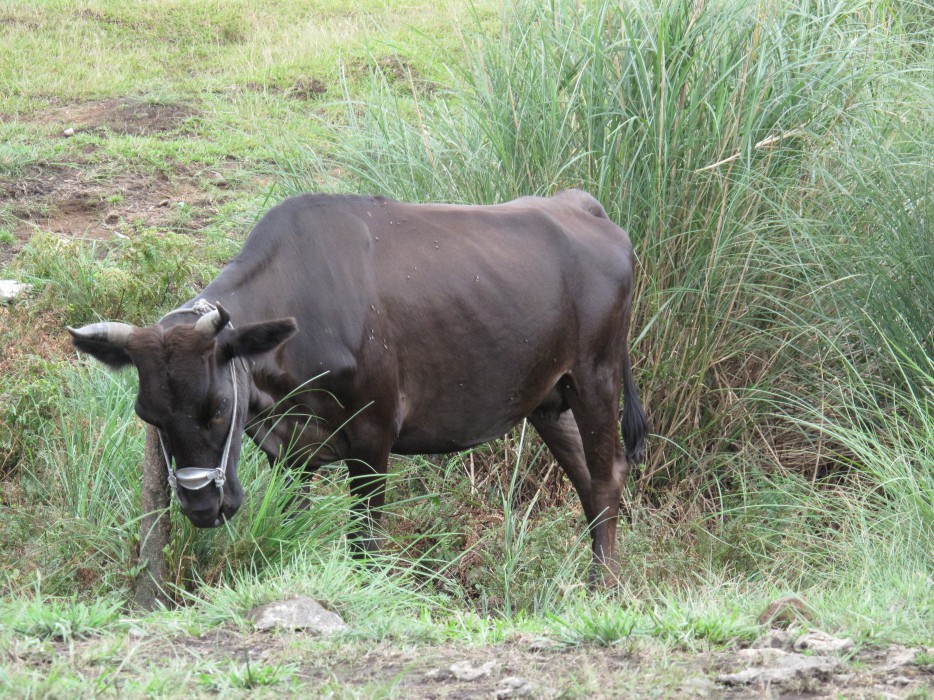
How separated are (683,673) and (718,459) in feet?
11.4

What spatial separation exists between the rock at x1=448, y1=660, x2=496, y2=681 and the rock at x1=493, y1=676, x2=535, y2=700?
95mm

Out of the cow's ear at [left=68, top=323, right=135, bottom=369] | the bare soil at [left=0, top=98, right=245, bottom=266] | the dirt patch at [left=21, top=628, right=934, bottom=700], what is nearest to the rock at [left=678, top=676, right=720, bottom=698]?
the dirt patch at [left=21, top=628, right=934, bottom=700]

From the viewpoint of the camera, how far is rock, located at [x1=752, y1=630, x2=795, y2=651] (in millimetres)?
3506

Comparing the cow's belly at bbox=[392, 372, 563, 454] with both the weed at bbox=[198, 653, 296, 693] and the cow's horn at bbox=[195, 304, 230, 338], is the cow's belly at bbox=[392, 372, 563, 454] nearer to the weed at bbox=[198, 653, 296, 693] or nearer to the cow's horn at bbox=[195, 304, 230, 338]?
the cow's horn at bbox=[195, 304, 230, 338]

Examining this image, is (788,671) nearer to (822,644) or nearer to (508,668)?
(822,644)

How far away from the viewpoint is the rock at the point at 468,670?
3.32m

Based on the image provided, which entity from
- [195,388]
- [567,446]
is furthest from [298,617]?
[567,446]

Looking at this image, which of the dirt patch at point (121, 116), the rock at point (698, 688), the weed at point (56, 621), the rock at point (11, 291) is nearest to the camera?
the rock at point (698, 688)

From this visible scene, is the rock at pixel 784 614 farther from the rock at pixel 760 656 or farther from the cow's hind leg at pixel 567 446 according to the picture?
the cow's hind leg at pixel 567 446

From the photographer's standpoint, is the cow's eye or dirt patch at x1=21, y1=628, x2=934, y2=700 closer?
dirt patch at x1=21, y1=628, x2=934, y2=700

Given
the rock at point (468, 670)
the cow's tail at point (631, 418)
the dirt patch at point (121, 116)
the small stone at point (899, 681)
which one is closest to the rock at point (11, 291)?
the dirt patch at point (121, 116)

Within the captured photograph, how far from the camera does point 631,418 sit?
246 inches

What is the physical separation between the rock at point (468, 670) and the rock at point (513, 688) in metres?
0.10

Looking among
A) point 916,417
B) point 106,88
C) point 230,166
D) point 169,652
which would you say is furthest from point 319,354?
point 106,88
